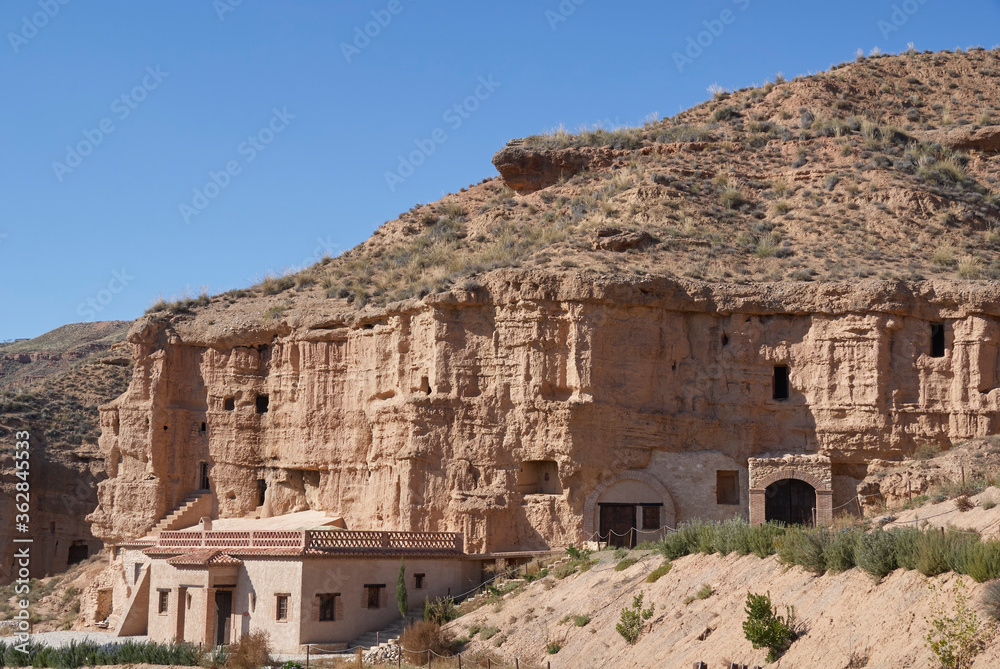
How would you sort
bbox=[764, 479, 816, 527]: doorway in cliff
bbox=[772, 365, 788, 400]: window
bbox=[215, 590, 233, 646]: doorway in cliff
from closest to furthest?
1. bbox=[215, 590, 233, 646]: doorway in cliff
2. bbox=[764, 479, 816, 527]: doorway in cliff
3. bbox=[772, 365, 788, 400]: window

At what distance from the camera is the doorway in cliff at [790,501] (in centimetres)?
3259

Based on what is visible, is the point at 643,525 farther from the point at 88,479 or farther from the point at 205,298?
the point at 88,479

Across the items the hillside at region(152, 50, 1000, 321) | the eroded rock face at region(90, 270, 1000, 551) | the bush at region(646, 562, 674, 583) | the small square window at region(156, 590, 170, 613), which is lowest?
the small square window at region(156, 590, 170, 613)

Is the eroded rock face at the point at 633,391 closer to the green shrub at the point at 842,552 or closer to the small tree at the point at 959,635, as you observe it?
the green shrub at the point at 842,552

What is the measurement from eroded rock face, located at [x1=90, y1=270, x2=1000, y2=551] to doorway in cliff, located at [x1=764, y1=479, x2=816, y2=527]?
79cm

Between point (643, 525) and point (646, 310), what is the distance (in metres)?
6.00

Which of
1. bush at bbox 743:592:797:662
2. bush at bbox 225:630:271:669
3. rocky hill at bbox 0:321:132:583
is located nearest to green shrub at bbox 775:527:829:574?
bush at bbox 743:592:797:662

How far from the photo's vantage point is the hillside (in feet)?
119

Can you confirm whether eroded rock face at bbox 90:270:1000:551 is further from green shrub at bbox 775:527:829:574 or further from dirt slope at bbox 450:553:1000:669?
green shrub at bbox 775:527:829:574

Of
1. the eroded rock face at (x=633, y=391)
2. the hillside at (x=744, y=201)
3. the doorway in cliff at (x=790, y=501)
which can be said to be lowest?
the doorway in cliff at (x=790, y=501)

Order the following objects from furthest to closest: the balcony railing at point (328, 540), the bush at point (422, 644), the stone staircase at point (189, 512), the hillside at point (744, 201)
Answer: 1. the stone staircase at point (189, 512)
2. the hillside at point (744, 201)
3. the balcony railing at point (328, 540)
4. the bush at point (422, 644)

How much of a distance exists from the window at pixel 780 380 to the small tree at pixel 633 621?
469 inches

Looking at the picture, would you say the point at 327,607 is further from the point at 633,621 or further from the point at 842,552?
the point at 842,552

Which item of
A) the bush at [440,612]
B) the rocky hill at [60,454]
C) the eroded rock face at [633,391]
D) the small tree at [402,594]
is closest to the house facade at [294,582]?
the small tree at [402,594]
